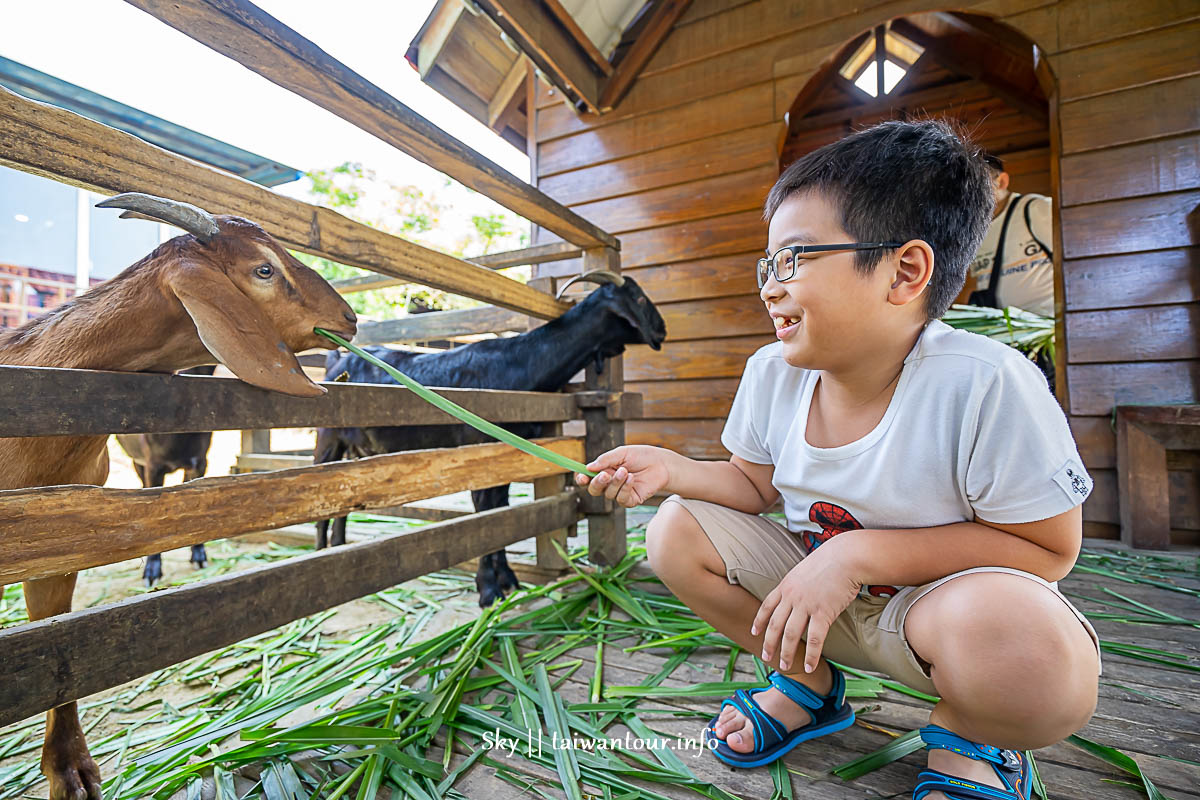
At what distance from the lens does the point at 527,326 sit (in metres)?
3.35

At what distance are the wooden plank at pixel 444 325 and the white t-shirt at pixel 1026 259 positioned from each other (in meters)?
3.37

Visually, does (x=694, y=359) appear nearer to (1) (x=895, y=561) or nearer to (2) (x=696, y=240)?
(2) (x=696, y=240)

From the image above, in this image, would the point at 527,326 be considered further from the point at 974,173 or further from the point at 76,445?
the point at 974,173

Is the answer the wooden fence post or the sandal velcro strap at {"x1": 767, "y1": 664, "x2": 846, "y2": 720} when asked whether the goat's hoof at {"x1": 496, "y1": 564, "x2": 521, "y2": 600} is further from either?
the sandal velcro strap at {"x1": 767, "y1": 664, "x2": 846, "y2": 720}

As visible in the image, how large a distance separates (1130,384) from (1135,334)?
Answer: 29cm

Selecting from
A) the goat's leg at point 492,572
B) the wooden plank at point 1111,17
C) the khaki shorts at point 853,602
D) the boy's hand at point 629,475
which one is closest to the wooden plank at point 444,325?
the goat's leg at point 492,572

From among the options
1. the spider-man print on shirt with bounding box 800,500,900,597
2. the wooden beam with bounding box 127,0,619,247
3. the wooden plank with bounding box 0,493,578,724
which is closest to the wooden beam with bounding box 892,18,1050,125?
the wooden beam with bounding box 127,0,619,247

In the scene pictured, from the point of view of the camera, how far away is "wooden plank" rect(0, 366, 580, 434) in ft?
2.87

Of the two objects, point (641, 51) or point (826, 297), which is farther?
point (641, 51)

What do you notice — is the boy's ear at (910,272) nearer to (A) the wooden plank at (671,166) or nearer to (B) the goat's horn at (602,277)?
(B) the goat's horn at (602,277)

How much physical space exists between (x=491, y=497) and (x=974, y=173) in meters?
2.28

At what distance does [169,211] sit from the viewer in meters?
1.05

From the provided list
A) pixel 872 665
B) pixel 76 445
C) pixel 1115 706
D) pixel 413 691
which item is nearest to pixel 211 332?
pixel 76 445

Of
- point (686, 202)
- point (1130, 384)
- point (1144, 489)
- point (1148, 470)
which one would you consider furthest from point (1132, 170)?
point (686, 202)
